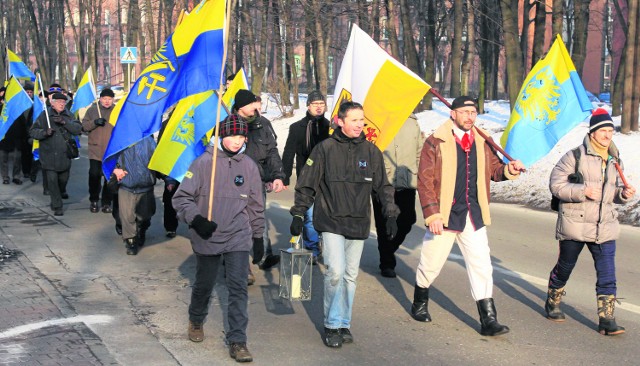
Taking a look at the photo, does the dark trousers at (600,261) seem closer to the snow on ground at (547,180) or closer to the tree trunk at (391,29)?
the snow on ground at (547,180)

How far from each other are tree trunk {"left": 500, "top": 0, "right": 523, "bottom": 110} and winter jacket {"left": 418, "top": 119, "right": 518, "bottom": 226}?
47.8 ft

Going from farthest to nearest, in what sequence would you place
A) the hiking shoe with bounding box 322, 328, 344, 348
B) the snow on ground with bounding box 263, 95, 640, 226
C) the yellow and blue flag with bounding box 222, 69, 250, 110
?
the snow on ground with bounding box 263, 95, 640, 226
the yellow and blue flag with bounding box 222, 69, 250, 110
the hiking shoe with bounding box 322, 328, 344, 348

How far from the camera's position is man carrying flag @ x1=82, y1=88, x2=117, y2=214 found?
1427cm

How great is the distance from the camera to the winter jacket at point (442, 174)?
283 inches

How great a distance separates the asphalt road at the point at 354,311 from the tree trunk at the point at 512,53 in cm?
985

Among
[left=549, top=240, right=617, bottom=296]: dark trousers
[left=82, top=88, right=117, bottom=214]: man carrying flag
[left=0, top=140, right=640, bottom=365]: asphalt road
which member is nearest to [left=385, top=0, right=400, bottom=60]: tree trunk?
[left=82, top=88, right=117, bottom=214]: man carrying flag

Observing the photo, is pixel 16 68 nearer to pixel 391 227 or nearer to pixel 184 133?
pixel 184 133

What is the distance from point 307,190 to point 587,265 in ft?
14.1

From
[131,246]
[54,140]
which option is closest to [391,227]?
[131,246]

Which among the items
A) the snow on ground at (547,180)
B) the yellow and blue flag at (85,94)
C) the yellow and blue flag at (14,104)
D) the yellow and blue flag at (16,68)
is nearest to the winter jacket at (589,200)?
the snow on ground at (547,180)

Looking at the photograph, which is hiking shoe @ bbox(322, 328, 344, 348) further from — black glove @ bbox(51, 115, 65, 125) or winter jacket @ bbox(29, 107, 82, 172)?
black glove @ bbox(51, 115, 65, 125)

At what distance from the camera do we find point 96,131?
47.6 feet

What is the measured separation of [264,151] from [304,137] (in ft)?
2.73

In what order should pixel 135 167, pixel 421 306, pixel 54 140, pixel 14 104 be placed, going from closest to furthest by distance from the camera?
1. pixel 421 306
2. pixel 135 167
3. pixel 54 140
4. pixel 14 104
